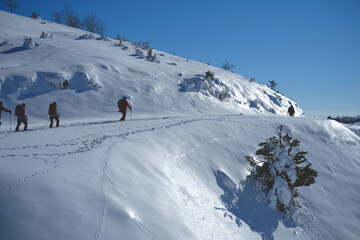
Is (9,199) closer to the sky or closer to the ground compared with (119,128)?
closer to the ground

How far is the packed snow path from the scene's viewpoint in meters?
3.88

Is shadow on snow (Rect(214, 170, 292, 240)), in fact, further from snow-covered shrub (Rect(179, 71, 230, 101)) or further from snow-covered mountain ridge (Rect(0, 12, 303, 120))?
snow-covered shrub (Rect(179, 71, 230, 101))

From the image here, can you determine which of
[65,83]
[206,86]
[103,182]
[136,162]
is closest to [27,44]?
[65,83]

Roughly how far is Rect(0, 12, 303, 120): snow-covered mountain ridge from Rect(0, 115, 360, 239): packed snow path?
5.78 metres

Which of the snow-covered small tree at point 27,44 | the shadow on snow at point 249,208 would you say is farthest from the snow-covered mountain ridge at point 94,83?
the shadow on snow at point 249,208

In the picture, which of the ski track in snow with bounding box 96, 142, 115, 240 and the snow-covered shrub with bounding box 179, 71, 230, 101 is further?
the snow-covered shrub with bounding box 179, 71, 230, 101

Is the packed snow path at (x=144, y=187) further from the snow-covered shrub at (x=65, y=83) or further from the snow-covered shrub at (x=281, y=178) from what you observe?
the snow-covered shrub at (x=65, y=83)

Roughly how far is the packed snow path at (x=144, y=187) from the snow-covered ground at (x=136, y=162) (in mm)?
28

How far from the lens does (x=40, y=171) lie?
4.66 metres

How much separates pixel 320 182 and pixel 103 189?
11.9 meters

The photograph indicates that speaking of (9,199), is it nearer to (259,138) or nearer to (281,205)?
(281,205)

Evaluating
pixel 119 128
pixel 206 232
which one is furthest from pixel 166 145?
pixel 206 232

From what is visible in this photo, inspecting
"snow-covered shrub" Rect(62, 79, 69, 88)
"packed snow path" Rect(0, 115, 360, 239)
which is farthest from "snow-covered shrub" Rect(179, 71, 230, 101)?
"snow-covered shrub" Rect(62, 79, 69, 88)

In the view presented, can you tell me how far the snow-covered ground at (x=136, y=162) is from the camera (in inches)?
162
